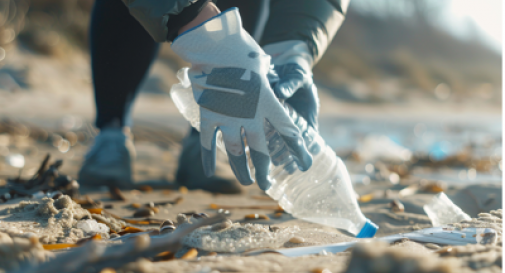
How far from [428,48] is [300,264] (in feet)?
103

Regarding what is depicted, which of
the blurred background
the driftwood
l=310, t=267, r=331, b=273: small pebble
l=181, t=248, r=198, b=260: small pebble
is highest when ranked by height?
the driftwood

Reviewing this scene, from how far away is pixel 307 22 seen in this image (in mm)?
1658

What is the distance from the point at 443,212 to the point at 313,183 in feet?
1.87

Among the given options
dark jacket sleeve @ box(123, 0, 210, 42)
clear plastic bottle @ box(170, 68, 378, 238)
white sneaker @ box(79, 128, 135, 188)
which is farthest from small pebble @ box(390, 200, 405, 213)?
white sneaker @ box(79, 128, 135, 188)

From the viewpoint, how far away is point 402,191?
2.43 metres

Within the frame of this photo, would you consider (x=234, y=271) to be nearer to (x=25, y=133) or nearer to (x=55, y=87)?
(x=25, y=133)

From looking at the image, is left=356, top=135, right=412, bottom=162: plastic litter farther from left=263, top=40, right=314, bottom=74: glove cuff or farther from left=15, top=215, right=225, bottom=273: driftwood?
left=15, top=215, right=225, bottom=273: driftwood

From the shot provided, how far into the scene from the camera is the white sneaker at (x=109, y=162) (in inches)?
92.3

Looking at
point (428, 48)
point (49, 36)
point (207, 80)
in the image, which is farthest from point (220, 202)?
point (428, 48)

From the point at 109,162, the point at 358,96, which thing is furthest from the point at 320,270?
the point at 358,96

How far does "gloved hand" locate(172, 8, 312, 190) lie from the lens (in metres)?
1.27

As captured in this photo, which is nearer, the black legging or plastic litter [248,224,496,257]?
plastic litter [248,224,496,257]

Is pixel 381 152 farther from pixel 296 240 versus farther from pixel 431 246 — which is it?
pixel 296 240

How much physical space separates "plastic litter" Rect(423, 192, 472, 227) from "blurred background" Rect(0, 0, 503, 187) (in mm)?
1282
